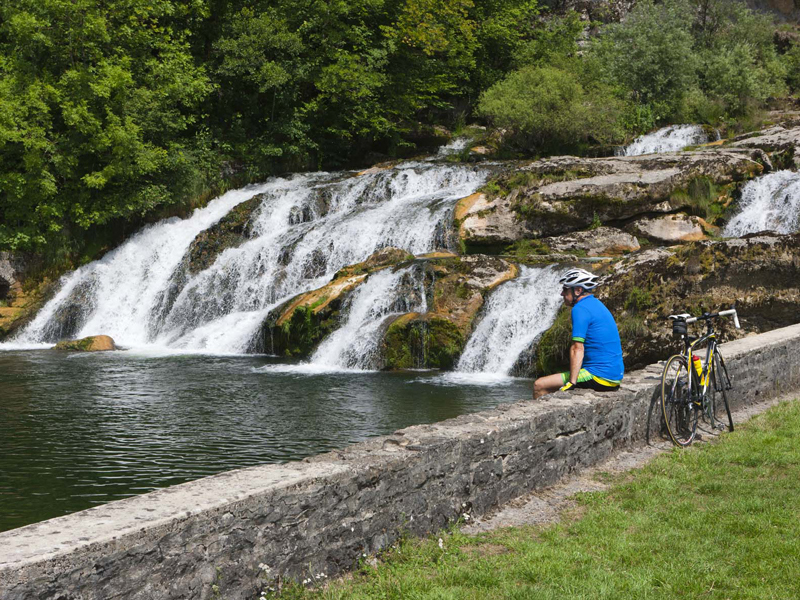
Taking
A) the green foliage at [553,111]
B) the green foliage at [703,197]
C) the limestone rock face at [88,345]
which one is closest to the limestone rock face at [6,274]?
the limestone rock face at [88,345]

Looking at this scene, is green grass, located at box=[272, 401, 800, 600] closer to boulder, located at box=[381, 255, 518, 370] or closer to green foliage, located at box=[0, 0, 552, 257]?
boulder, located at box=[381, 255, 518, 370]

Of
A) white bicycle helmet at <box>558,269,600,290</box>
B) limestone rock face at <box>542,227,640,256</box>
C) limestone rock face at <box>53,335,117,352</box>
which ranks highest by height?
limestone rock face at <box>542,227,640,256</box>

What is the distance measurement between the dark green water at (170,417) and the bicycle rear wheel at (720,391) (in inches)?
158

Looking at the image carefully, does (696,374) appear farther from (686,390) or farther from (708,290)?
(708,290)

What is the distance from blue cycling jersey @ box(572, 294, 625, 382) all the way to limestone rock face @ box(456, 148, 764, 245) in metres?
13.5

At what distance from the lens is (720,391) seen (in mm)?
7371

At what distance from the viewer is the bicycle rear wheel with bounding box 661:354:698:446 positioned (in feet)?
22.2

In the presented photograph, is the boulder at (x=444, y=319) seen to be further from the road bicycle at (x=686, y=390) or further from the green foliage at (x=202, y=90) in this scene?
the green foliage at (x=202, y=90)

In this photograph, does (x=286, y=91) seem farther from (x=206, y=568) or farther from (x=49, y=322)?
(x=206, y=568)

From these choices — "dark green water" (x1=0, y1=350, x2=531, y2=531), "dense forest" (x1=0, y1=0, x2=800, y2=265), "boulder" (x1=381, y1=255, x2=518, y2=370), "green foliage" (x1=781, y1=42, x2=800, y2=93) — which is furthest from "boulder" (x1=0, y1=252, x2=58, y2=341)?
"green foliage" (x1=781, y1=42, x2=800, y2=93)

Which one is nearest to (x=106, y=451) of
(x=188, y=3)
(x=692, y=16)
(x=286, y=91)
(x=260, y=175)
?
(x=260, y=175)

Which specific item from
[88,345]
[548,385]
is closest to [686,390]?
[548,385]

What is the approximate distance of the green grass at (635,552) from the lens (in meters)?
3.74

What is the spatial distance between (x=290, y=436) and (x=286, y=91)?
76.1ft
